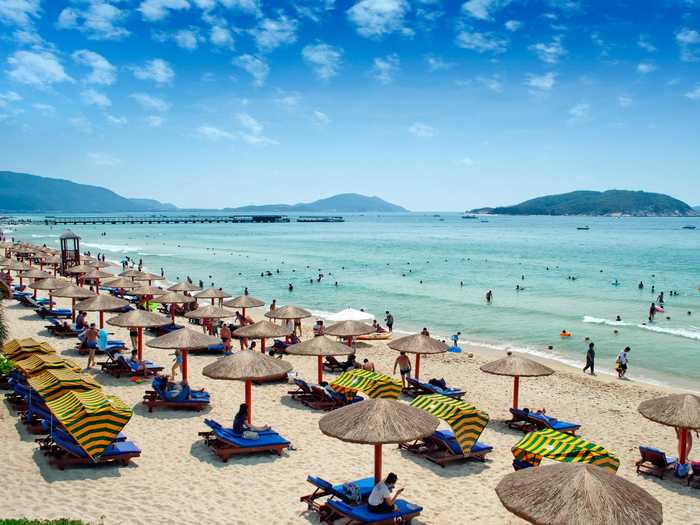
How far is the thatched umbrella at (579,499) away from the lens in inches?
221

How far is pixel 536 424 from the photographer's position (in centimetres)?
1303

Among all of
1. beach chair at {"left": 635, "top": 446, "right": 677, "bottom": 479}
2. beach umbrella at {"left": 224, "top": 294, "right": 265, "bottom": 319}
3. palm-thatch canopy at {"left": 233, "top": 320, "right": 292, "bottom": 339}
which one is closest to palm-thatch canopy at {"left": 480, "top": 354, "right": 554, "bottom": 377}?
beach chair at {"left": 635, "top": 446, "right": 677, "bottom": 479}

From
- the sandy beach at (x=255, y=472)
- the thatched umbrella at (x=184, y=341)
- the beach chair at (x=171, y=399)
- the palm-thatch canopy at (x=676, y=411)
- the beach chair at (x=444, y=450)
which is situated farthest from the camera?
the thatched umbrella at (x=184, y=341)

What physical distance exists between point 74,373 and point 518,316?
26553 millimetres

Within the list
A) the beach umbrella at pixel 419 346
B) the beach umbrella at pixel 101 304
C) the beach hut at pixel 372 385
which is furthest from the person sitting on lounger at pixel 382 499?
the beach umbrella at pixel 101 304

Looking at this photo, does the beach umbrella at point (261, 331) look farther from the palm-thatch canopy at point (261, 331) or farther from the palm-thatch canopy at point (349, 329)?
the palm-thatch canopy at point (349, 329)

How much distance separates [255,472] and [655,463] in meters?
7.32

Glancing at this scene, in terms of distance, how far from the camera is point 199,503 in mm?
8414

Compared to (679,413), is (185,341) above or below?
above

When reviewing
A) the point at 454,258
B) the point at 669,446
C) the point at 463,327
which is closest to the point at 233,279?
the point at 463,327

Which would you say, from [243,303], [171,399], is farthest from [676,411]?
[243,303]

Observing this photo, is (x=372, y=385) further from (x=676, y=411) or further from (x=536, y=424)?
(x=676, y=411)

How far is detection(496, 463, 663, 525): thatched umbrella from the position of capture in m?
5.62

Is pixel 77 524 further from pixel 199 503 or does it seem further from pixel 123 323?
pixel 123 323
